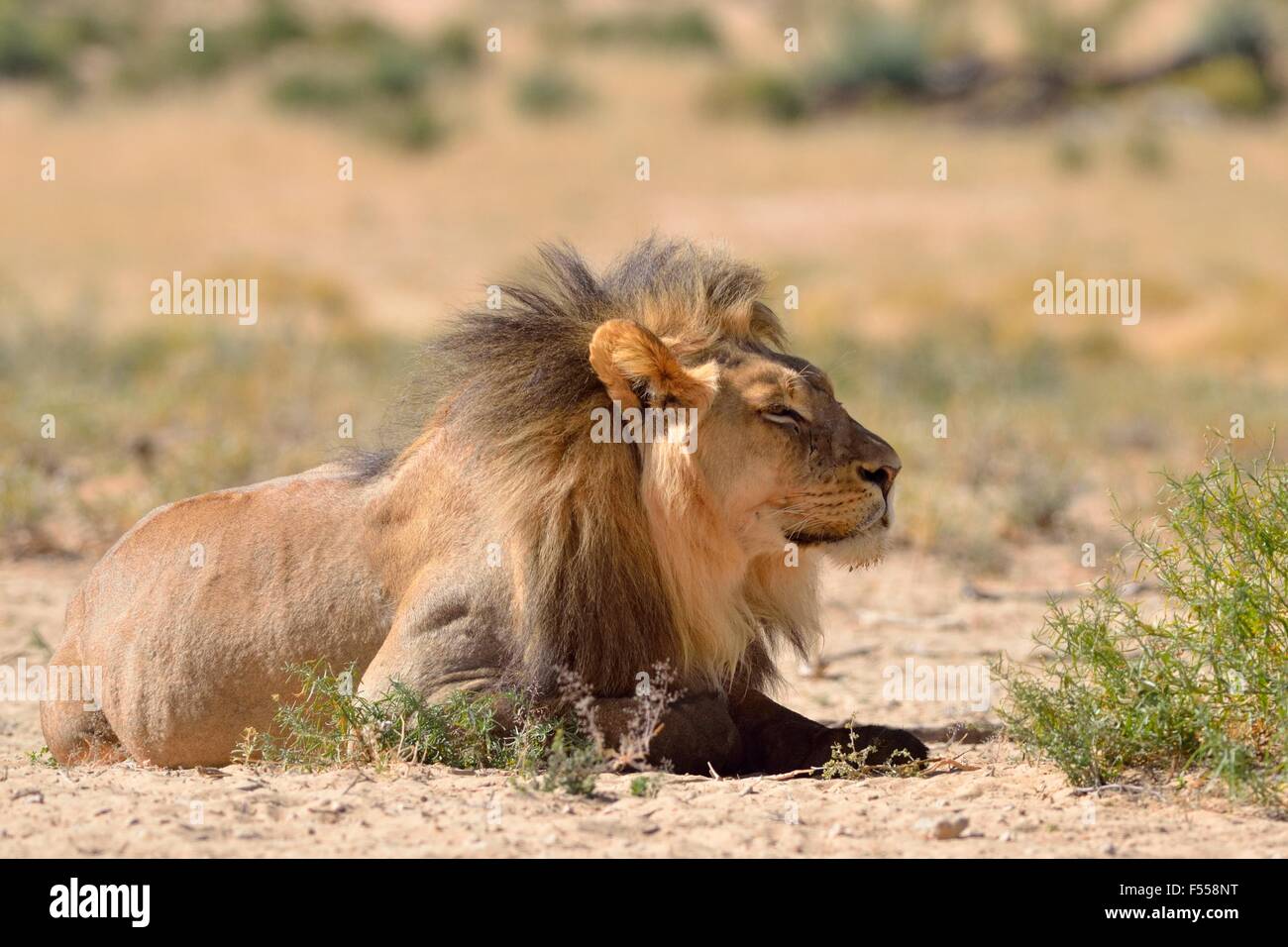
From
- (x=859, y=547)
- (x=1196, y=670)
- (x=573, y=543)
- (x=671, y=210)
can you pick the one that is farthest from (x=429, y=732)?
(x=671, y=210)

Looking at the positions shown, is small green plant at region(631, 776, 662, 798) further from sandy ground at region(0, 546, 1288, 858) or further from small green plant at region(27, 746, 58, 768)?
small green plant at region(27, 746, 58, 768)

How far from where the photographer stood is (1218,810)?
548 cm

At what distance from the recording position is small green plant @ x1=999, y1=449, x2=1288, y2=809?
5.73m

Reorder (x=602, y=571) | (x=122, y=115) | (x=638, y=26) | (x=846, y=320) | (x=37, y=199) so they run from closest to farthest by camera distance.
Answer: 1. (x=602, y=571)
2. (x=846, y=320)
3. (x=37, y=199)
4. (x=122, y=115)
5. (x=638, y=26)

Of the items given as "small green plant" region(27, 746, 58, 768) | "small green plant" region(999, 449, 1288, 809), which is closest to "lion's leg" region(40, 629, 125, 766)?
"small green plant" region(27, 746, 58, 768)

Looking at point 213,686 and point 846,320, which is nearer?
point 213,686

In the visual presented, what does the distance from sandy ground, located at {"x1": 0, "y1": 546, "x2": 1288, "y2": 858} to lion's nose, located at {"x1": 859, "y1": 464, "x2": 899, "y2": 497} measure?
1.09 meters

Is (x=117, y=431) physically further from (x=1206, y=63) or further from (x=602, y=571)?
(x=1206, y=63)

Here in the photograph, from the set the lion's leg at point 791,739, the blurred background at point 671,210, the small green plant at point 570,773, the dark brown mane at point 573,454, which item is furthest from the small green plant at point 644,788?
the blurred background at point 671,210

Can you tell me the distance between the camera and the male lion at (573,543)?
612 cm

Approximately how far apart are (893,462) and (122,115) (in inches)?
1578

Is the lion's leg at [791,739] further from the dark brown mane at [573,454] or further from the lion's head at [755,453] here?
the lion's head at [755,453]

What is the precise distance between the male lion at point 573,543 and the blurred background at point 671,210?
0.60 m

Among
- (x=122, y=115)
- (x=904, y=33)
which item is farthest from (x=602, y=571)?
(x=904, y=33)
